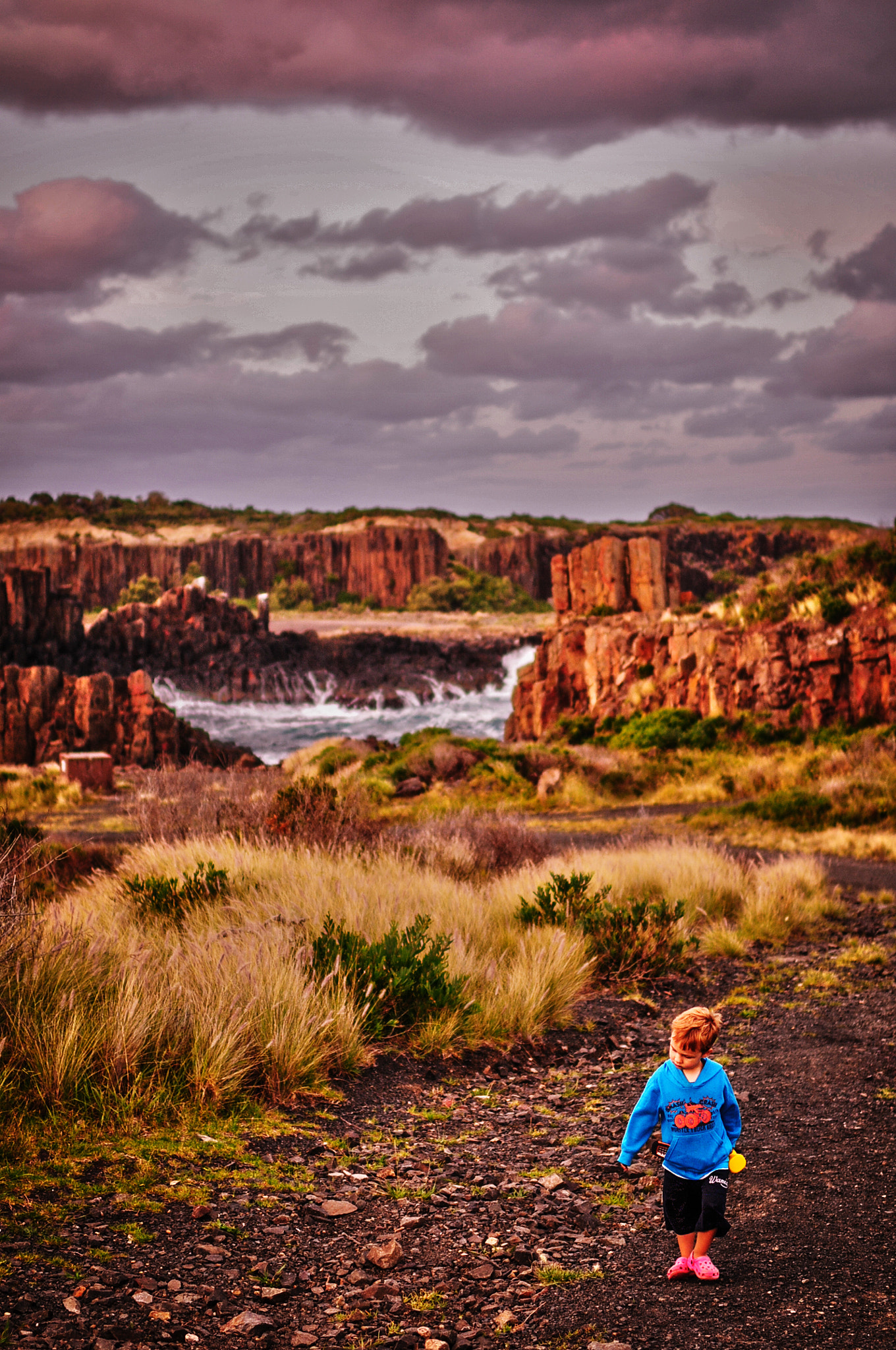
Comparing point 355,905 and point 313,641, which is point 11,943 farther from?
point 313,641

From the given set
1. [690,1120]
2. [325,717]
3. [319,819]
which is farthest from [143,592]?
[690,1120]

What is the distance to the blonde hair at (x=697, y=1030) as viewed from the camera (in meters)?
3.14

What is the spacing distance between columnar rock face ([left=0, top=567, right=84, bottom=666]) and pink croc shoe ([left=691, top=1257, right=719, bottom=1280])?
36.5 metres

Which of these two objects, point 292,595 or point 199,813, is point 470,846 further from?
point 292,595

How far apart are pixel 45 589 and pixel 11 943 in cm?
3662

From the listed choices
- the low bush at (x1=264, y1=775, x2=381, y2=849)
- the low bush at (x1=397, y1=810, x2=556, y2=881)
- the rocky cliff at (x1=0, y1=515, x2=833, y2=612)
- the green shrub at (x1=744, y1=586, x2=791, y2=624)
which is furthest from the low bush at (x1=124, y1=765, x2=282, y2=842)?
the rocky cliff at (x1=0, y1=515, x2=833, y2=612)

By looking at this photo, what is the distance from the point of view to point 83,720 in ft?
90.0

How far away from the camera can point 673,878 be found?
10.1 metres

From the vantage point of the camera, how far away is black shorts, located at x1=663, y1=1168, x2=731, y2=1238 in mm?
3143

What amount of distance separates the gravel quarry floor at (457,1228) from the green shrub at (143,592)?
92309mm

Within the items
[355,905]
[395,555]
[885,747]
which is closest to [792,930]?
[355,905]

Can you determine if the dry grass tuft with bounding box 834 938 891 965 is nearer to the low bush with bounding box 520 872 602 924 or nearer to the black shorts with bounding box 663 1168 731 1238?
the low bush with bounding box 520 872 602 924

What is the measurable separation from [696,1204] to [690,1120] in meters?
0.29

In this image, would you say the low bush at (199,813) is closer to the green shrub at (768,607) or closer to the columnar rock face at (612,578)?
the green shrub at (768,607)
